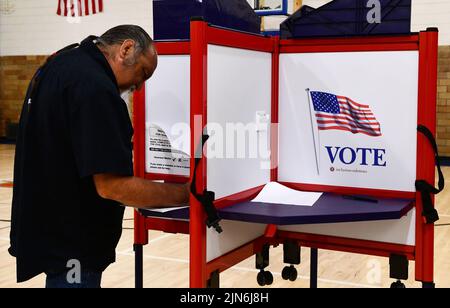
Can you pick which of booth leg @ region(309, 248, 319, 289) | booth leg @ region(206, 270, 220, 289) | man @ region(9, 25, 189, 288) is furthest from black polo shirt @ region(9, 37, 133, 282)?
booth leg @ region(309, 248, 319, 289)

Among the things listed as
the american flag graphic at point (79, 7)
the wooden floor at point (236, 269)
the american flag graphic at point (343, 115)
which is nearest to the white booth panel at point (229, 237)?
the american flag graphic at point (343, 115)

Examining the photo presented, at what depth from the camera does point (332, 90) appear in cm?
215

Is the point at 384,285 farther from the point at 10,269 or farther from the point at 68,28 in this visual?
the point at 68,28

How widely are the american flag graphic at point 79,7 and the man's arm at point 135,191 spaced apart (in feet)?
29.7

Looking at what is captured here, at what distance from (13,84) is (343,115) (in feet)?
33.7

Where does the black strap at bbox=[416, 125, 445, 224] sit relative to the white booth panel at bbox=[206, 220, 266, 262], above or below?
above

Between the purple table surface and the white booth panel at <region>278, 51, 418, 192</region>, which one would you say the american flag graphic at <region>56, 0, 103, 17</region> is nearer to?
the white booth panel at <region>278, 51, 418, 192</region>

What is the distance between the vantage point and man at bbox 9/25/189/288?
1558 millimetres

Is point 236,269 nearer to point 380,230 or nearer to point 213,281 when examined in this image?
point 380,230

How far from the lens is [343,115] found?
2141mm

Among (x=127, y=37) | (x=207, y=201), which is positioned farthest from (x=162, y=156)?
(x=127, y=37)

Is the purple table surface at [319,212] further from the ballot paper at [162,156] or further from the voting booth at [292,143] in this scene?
the ballot paper at [162,156]
